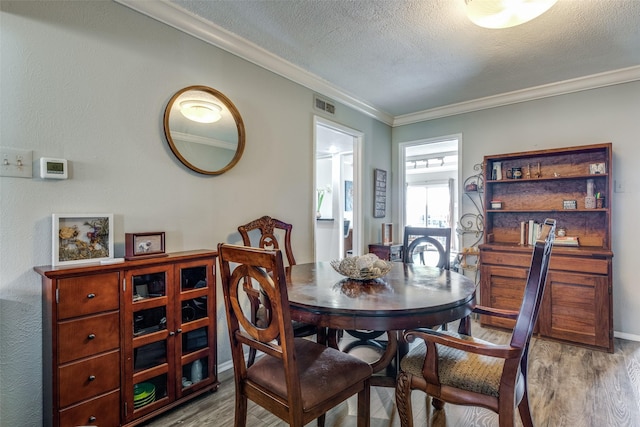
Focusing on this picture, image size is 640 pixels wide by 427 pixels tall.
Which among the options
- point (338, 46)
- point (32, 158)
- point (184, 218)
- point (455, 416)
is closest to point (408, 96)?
point (338, 46)

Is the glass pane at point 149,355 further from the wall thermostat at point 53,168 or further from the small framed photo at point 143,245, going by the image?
the wall thermostat at point 53,168

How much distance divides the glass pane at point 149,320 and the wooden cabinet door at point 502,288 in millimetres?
2981

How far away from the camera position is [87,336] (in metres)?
1.55

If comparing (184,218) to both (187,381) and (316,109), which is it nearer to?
(187,381)

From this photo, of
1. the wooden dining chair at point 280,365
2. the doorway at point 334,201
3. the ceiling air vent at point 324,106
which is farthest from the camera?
the doorway at point 334,201

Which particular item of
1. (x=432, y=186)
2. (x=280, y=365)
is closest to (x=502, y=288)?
(x=280, y=365)

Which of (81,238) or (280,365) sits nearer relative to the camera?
(280,365)

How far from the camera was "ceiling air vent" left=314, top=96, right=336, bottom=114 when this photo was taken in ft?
10.9

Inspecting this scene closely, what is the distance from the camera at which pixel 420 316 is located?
1347mm

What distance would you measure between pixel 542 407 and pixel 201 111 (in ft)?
9.61

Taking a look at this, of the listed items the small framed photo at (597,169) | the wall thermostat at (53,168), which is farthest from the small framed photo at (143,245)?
the small framed photo at (597,169)

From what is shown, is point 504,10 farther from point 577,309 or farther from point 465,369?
point 577,309

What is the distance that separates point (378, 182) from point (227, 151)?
236cm

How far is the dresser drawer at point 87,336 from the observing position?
148cm
